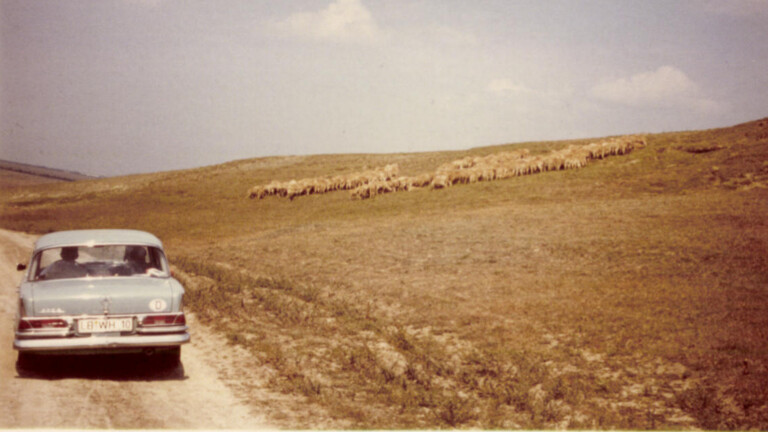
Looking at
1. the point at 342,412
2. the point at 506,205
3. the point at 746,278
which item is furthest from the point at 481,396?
the point at 506,205

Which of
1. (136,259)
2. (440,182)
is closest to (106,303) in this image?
(136,259)

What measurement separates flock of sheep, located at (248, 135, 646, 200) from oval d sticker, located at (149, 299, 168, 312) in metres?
30.6

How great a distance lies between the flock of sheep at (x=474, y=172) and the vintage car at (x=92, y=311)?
30330 millimetres

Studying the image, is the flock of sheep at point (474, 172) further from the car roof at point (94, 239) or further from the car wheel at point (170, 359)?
the car wheel at point (170, 359)

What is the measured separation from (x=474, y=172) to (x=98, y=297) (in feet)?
107

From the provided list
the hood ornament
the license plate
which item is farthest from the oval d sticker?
the hood ornament

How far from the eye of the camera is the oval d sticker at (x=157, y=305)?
25.8ft

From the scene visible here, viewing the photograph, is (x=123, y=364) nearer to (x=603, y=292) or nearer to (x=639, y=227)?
(x=603, y=292)

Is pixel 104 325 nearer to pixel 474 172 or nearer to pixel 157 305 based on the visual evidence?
pixel 157 305

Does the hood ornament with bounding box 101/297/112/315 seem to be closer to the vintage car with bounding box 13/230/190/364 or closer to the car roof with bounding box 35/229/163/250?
the vintage car with bounding box 13/230/190/364

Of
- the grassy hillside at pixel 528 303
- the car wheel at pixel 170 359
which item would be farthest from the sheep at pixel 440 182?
the car wheel at pixel 170 359

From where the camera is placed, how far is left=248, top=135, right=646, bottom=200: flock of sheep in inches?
1476

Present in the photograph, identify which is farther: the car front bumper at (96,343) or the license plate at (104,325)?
the license plate at (104,325)

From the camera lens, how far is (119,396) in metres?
7.19
